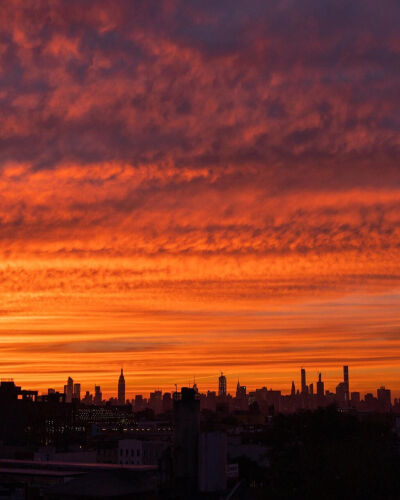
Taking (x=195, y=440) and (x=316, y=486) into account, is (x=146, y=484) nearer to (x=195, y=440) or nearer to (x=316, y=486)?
(x=195, y=440)

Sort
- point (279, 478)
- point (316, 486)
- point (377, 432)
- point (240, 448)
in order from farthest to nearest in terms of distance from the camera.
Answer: point (240, 448), point (377, 432), point (279, 478), point (316, 486)

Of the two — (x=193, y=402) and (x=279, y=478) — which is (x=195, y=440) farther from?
(x=279, y=478)

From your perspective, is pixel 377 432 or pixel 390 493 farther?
pixel 377 432

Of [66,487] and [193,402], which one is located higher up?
[193,402]

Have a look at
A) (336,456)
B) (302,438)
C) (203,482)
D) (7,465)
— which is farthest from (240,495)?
(7,465)

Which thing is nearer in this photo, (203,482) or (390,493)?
(390,493)

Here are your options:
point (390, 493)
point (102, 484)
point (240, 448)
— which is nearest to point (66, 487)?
point (102, 484)

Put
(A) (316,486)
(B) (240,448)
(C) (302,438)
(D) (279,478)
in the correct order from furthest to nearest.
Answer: (B) (240,448) < (C) (302,438) < (D) (279,478) < (A) (316,486)

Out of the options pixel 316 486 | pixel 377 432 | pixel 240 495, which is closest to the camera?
pixel 316 486

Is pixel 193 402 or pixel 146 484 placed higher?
pixel 193 402
